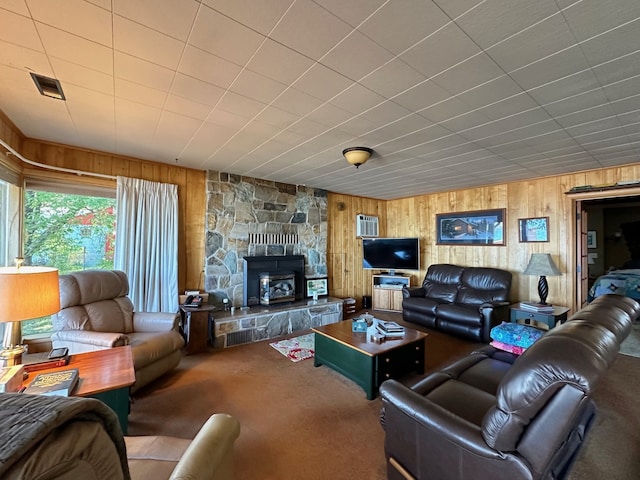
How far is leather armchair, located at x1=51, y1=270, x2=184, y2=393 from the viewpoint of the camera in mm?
2375

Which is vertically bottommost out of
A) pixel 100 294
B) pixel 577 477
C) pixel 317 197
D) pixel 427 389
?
pixel 577 477

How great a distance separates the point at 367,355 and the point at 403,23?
2404 millimetres

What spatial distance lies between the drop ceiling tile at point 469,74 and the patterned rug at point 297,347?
9.95ft

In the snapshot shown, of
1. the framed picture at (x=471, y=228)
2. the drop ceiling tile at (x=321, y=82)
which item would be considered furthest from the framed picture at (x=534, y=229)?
the drop ceiling tile at (x=321, y=82)

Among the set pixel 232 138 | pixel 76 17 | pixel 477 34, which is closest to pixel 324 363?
pixel 232 138

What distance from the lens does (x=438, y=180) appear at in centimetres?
463

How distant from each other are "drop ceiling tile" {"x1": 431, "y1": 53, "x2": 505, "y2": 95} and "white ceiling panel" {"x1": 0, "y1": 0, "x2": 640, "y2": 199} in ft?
0.04

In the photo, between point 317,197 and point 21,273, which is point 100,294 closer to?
point 21,273

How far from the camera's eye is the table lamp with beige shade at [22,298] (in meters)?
1.49

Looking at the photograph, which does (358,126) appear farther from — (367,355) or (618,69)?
(367,355)

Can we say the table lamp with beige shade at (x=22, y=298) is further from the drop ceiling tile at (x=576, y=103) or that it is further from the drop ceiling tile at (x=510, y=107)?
the drop ceiling tile at (x=576, y=103)

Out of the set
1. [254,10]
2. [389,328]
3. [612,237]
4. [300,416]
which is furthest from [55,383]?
[612,237]

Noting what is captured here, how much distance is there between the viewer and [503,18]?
1.35 metres

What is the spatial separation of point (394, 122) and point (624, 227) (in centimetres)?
854
